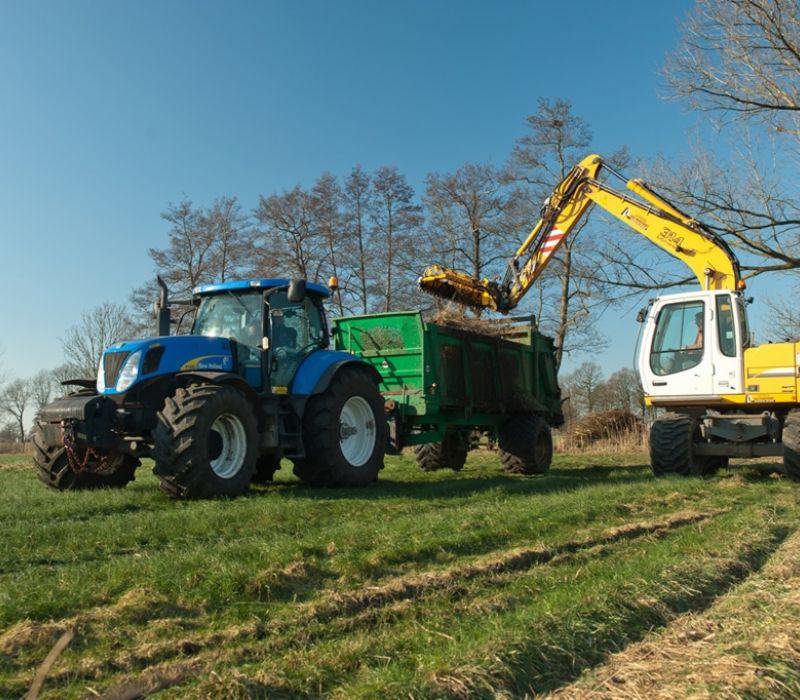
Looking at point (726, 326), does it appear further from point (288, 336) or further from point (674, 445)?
point (288, 336)

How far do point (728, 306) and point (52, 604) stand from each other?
1009 cm

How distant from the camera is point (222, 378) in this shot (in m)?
8.53

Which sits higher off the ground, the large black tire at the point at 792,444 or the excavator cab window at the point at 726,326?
the excavator cab window at the point at 726,326

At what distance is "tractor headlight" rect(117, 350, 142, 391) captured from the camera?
8.49m

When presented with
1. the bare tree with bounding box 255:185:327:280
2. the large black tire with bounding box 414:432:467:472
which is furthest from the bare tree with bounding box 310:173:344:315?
the large black tire with bounding box 414:432:467:472

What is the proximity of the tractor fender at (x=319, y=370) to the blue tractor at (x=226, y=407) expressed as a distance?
0.05 feet

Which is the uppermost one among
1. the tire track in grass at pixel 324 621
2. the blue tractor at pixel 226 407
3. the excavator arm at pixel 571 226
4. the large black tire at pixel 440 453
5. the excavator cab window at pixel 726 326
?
the excavator arm at pixel 571 226

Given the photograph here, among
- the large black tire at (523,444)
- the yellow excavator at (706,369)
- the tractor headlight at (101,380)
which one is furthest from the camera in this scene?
the large black tire at (523,444)

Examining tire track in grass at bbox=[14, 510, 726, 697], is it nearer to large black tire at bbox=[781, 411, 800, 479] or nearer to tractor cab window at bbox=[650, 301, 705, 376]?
large black tire at bbox=[781, 411, 800, 479]

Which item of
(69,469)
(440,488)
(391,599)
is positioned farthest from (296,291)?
(391,599)

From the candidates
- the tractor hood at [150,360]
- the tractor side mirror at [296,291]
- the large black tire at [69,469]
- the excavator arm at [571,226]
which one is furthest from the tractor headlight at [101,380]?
the excavator arm at [571,226]

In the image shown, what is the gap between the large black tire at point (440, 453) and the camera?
1380cm

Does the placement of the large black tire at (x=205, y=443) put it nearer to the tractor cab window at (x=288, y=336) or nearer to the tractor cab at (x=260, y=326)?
the tractor cab at (x=260, y=326)

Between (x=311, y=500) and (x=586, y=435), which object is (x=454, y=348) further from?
(x=586, y=435)
